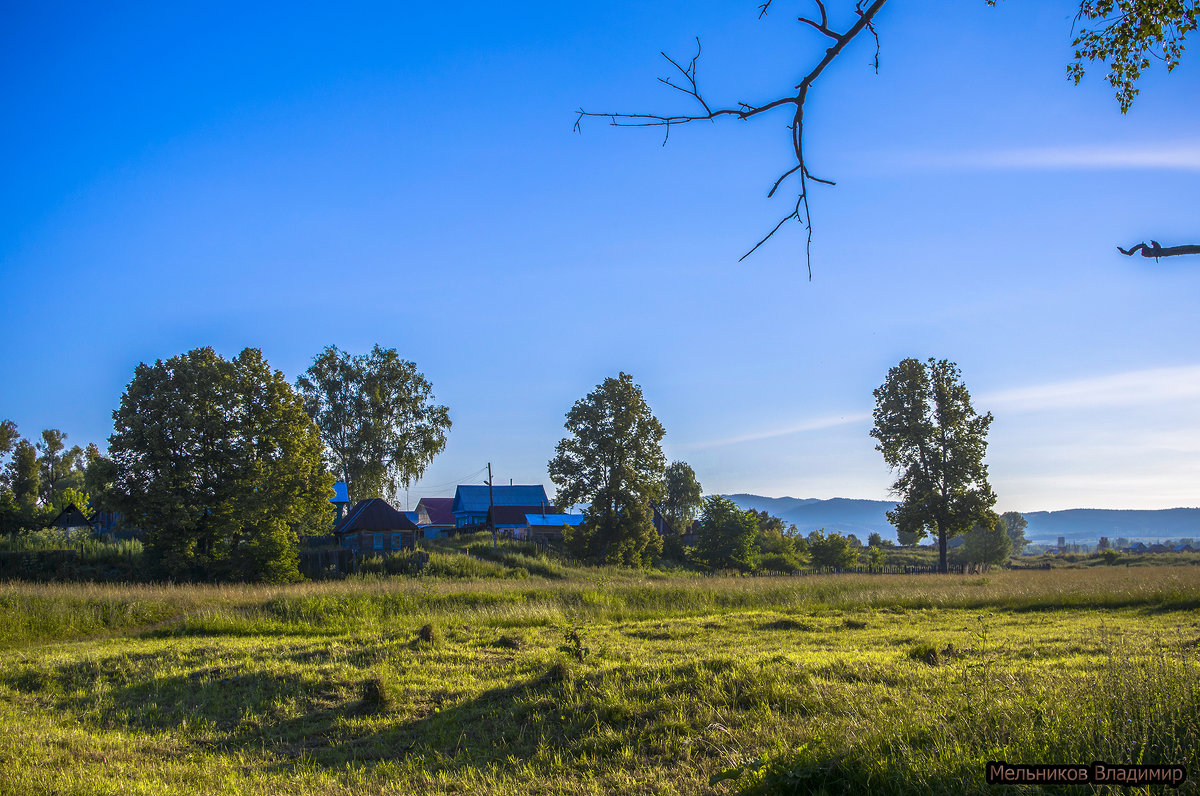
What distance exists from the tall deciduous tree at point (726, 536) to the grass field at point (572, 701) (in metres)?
31.6

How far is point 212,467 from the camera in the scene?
32094 millimetres

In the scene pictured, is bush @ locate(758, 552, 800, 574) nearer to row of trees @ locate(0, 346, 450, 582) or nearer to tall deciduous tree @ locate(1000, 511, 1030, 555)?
row of trees @ locate(0, 346, 450, 582)

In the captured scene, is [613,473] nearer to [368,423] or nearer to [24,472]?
[368,423]

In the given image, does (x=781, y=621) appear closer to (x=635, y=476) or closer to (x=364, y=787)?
(x=364, y=787)

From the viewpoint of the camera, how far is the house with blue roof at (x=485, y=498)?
66.6 m

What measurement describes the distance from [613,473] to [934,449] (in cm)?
2121

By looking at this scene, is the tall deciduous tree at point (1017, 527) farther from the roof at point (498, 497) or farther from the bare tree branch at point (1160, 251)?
the bare tree branch at point (1160, 251)

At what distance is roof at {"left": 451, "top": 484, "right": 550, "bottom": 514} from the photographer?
218ft

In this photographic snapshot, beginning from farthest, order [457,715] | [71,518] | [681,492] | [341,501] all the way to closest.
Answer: [681,492] < [71,518] < [341,501] < [457,715]

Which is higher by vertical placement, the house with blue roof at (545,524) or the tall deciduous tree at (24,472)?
the tall deciduous tree at (24,472)

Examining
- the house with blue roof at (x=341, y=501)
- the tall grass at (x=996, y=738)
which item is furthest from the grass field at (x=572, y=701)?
the house with blue roof at (x=341, y=501)

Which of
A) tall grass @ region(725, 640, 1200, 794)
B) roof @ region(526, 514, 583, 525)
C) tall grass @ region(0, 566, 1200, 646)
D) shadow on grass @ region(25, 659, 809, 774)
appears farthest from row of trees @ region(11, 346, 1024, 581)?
tall grass @ region(725, 640, 1200, 794)

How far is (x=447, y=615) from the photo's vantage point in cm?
1905

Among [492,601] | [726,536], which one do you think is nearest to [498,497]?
[726,536]
